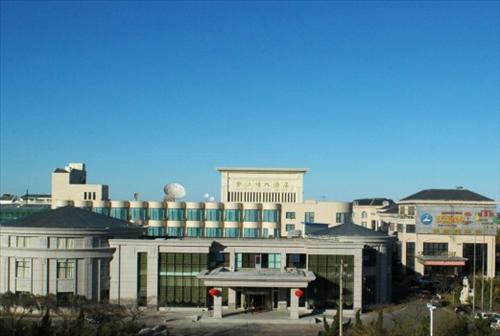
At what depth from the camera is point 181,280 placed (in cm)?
4322

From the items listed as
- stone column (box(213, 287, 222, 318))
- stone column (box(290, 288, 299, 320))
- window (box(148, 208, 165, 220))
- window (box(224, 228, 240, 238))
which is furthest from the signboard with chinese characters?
window (box(148, 208, 165, 220))

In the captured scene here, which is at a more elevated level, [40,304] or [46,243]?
[46,243]

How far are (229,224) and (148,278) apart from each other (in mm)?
30627

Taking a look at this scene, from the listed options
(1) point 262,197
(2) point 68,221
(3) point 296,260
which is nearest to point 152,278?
(2) point 68,221

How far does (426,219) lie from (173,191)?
3062cm

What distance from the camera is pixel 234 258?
4488 cm

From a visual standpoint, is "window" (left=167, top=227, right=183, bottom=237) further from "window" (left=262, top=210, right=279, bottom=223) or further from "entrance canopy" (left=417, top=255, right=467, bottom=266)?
"entrance canopy" (left=417, top=255, right=467, bottom=266)

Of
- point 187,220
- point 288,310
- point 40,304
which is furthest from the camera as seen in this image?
point 187,220

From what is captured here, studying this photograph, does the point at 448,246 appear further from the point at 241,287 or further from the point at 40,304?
the point at 40,304

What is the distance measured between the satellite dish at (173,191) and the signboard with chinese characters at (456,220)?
28861 mm

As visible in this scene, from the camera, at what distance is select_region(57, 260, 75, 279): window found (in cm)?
4256

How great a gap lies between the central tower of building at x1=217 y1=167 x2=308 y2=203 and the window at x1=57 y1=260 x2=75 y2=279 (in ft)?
127

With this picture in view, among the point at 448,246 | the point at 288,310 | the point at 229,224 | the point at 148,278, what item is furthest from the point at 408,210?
the point at 148,278

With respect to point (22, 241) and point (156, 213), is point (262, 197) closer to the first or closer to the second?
point (156, 213)
